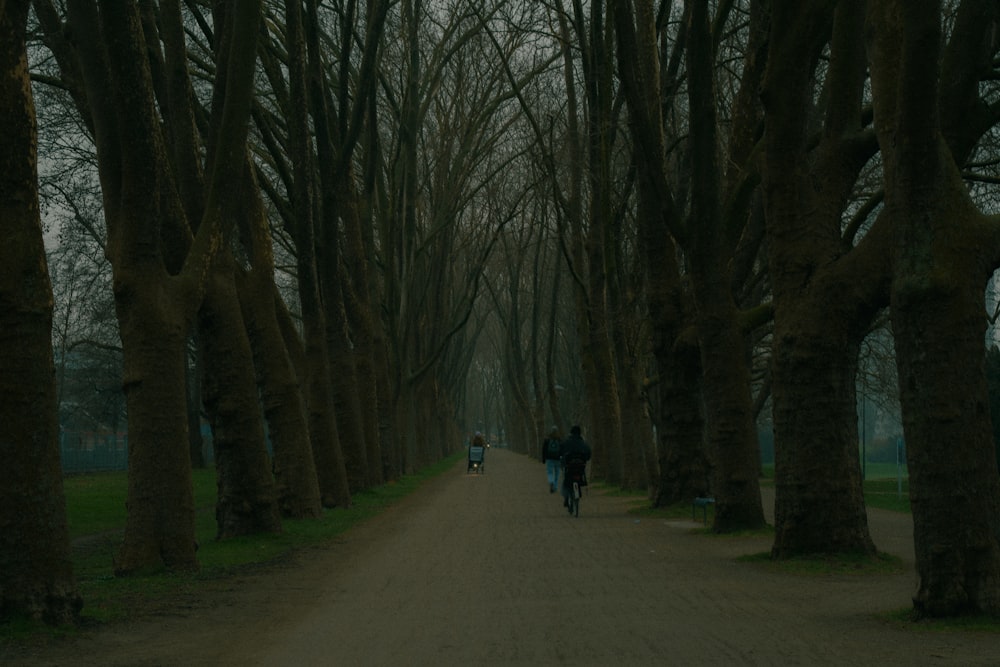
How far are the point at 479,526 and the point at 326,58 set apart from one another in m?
14.5

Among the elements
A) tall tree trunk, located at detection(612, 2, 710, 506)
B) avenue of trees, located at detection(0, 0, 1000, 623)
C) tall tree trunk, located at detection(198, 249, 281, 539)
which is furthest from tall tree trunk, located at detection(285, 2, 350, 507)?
tall tree trunk, located at detection(612, 2, 710, 506)

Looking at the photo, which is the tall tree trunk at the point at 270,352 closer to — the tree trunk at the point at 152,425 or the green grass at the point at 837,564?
the tree trunk at the point at 152,425

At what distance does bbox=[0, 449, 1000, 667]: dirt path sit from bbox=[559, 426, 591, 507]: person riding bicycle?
6.30m

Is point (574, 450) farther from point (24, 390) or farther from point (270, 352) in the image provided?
point (24, 390)

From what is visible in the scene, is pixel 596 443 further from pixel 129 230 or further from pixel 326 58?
pixel 129 230

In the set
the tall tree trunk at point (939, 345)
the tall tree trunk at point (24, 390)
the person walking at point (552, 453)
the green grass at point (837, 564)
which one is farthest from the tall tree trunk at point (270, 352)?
the tall tree trunk at point (939, 345)

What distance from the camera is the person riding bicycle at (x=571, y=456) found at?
24.1 m

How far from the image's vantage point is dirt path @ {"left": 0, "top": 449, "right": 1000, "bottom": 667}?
818cm

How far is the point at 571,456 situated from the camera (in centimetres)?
2439

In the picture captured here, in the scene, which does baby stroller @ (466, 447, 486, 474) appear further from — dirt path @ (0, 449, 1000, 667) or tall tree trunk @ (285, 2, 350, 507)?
dirt path @ (0, 449, 1000, 667)

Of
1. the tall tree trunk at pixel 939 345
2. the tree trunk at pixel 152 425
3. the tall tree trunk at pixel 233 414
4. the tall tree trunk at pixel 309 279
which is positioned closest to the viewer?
the tall tree trunk at pixel 939 345

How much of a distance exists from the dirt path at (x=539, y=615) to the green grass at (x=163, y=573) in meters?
0.38

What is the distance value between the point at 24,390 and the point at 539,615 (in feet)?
13.5

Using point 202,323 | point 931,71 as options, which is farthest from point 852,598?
point 202,323
